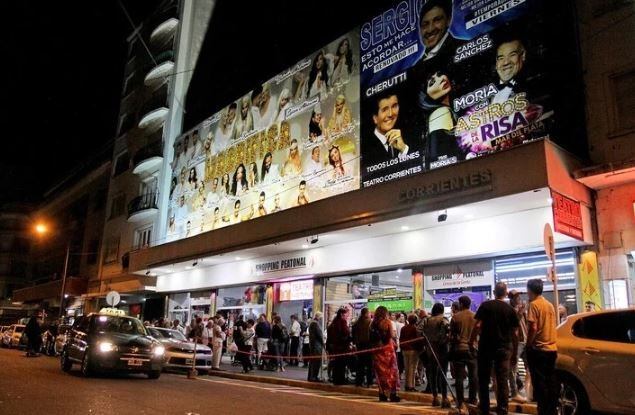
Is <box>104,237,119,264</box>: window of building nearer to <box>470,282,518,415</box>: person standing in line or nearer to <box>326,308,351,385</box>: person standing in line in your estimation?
<box>326,308,351,385</box>: person standing in line

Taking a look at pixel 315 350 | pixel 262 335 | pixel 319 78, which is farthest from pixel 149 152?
pixel 315 350

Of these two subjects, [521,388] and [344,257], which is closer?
[521,388]

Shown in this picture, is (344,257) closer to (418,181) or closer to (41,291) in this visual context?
(418,181)

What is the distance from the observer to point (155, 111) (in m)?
35.5

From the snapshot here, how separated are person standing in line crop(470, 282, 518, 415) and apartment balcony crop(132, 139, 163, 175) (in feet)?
95.4

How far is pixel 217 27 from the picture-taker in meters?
37.8

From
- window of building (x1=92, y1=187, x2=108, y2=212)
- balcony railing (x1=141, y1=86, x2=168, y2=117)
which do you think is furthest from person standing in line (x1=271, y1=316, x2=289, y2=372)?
window of building (x1=92, y1=187, x2=108, y2=212)

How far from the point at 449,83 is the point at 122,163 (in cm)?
3089

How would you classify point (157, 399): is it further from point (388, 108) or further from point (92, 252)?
point (92, 252)

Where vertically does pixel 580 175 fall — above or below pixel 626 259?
above

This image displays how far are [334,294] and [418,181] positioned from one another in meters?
7.28

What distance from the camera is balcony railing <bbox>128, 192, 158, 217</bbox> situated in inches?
1326

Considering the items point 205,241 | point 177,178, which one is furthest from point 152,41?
point 205,241

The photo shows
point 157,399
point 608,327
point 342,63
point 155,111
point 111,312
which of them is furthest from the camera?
point 155,111
